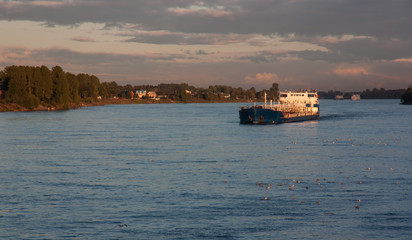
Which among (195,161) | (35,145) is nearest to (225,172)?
(195,161)

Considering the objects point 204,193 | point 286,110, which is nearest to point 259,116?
point 286,110

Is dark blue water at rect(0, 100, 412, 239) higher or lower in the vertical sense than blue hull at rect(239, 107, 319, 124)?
lower

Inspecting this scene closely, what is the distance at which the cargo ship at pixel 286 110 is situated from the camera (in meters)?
126

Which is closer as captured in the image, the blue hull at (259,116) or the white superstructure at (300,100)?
the blue hull at (259,116)

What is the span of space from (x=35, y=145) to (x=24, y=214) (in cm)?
4318

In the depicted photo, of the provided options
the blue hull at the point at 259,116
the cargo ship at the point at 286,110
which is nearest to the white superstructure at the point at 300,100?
the cargo ship at the point at 286,110

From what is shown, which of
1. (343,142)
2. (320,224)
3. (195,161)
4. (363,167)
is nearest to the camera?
(320,224)

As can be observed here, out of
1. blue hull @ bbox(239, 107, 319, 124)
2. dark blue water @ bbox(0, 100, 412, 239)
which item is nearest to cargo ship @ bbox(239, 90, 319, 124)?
blue hull @ bbox(239, 107, 319, 124)

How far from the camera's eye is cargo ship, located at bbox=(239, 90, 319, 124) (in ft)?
413

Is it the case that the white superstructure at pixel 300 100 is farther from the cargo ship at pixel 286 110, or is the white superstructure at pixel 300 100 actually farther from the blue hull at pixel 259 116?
the blue hull at pixel 259 116

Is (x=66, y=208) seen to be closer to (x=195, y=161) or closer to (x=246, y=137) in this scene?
(x=195, y=161)

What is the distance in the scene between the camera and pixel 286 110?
15512cm

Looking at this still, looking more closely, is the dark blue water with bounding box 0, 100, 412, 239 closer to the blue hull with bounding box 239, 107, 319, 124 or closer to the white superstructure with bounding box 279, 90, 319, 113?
the blue hull with bounding box 239, 107, 319, 124

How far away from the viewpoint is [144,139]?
8206cm
